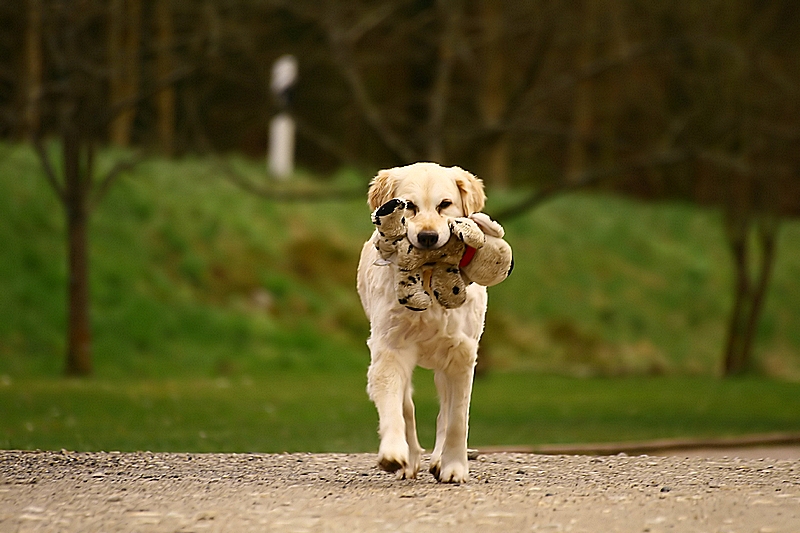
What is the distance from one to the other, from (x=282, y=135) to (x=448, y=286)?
24049mm

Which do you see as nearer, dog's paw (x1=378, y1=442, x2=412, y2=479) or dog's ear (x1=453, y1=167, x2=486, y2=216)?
dog's paw (x1=378, y1=442, x2=412, y2=479)

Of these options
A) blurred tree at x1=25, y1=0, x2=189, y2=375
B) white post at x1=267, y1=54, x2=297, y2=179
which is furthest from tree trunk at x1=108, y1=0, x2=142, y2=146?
white post at x1=267, y1=54, x2=297, y2=179

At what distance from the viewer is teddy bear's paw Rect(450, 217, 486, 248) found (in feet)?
22.7

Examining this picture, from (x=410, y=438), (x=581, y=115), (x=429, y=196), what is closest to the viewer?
(x=429, y=196)

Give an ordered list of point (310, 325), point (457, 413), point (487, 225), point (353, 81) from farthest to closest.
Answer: point (310, 325) < point (353, 81) < point (457, 413) < point (487, 225)

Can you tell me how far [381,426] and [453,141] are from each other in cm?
1406

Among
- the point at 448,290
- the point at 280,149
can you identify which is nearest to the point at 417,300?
the point at 448,290

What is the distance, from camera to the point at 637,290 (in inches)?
1132

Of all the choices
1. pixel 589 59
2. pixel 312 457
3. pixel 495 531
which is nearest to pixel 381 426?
pixel 495 531

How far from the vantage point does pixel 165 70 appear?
25078 mm

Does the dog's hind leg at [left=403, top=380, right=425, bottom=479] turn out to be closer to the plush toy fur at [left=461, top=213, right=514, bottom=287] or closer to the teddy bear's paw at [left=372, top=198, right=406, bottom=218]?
the plush toy fur at [left=461, top=213, right=514, bottom=287]

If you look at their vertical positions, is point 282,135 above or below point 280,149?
above

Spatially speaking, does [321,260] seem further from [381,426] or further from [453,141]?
[381,426]

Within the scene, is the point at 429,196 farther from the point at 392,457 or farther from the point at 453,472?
the point at 453,472
